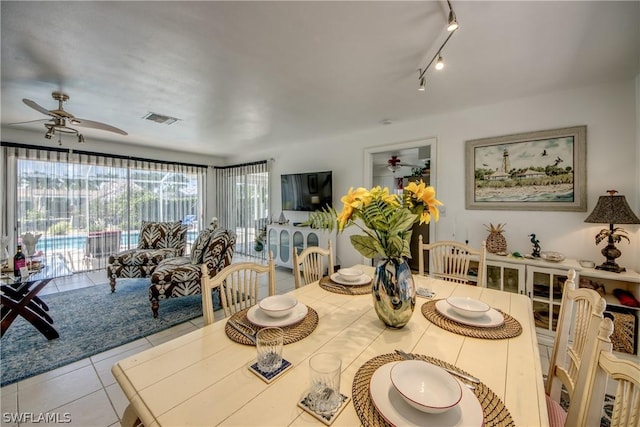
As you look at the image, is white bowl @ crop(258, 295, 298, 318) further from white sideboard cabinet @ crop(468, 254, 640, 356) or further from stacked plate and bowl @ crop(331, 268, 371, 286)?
white sideboard cabinet @ crop(468, 254, 640, 356)

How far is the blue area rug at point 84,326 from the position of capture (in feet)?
6.92

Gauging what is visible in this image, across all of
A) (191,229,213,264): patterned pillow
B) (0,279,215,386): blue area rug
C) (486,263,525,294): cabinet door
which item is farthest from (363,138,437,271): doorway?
(0,279,215,386): blue area rug

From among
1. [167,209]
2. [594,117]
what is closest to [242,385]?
[594,117]

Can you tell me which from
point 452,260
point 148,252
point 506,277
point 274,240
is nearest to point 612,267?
point 506,277

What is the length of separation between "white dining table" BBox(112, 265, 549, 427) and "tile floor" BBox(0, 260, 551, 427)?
3.97 feet

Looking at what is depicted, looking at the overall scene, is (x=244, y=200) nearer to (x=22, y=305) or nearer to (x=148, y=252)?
(x=148, y=252)

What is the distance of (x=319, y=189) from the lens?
4559 millimetres

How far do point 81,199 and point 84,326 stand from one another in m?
3.01

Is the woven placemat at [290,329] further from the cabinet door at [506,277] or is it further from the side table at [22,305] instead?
the side table at [22,305]

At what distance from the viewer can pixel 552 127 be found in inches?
103

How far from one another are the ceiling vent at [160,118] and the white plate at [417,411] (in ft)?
12.9

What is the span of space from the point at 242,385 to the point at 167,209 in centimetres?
595

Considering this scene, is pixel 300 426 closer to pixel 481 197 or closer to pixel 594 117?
pixel 481 197

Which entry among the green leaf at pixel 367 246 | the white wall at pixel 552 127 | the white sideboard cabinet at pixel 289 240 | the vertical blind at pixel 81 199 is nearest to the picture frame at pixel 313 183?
the white sideboard cabinet at pixel 289 240
